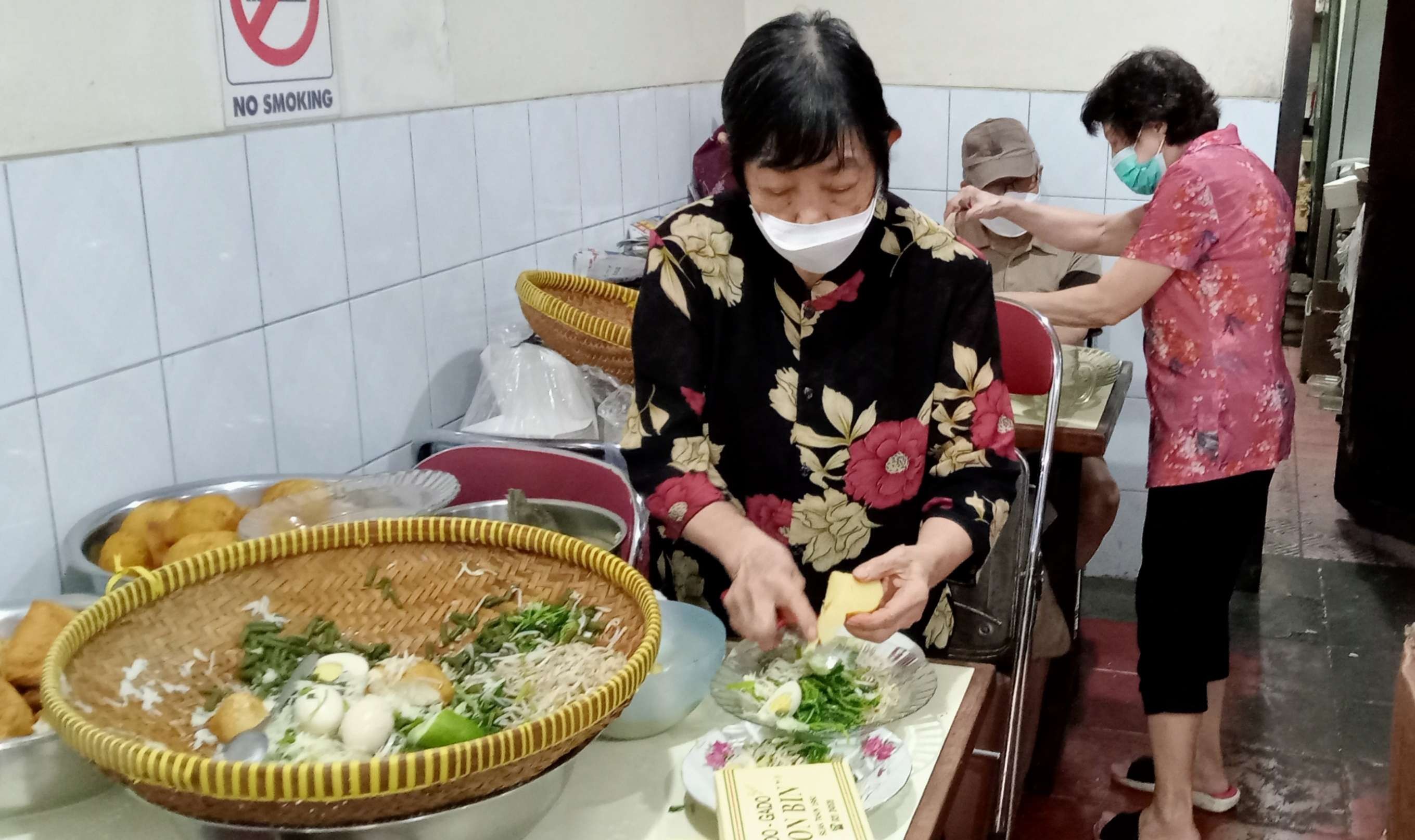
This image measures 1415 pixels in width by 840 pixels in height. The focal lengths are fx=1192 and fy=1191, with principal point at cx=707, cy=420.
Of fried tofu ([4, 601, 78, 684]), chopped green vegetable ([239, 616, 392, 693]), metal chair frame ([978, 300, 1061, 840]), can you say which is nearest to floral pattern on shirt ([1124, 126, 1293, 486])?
metal chair frame ([978, 300, 1061, 840])

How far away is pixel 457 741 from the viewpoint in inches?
39.6

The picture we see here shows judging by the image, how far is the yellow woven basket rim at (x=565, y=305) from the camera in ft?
6.75

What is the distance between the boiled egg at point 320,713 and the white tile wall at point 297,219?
3.05 feet

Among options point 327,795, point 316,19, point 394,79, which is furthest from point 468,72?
point 327,795

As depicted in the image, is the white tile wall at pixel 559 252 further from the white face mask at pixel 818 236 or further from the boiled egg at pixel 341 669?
the boiled egg at pixel 341 669

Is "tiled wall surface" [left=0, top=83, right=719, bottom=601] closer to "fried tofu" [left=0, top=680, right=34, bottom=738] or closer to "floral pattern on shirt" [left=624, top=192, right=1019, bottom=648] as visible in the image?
"fried tofu" [left=0, top=680, right=34, bottom=738]

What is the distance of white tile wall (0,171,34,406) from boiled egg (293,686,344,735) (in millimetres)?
665

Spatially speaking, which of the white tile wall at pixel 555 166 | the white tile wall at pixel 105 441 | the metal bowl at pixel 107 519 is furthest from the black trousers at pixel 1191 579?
the white tile wall at pixel 105 441

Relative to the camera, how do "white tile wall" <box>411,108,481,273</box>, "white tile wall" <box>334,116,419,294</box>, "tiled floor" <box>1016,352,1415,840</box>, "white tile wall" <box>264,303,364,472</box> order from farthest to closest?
"tiled floor" <box>1016,352,1415,840</box>
"white tile wall" <box>411,108,481,273</box>
"white tile wall" <box>334,116,419,294</box>
"white tile wall" <box>264,303,364,472</box>

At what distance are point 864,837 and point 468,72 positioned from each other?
5.91 feet

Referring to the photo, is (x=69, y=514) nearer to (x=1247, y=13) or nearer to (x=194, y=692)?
(x=194, y=692)

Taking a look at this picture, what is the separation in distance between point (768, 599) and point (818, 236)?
401 mm

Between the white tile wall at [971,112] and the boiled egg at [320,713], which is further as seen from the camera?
the white tile wall at [971,112]

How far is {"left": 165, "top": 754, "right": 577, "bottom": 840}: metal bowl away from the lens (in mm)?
932
